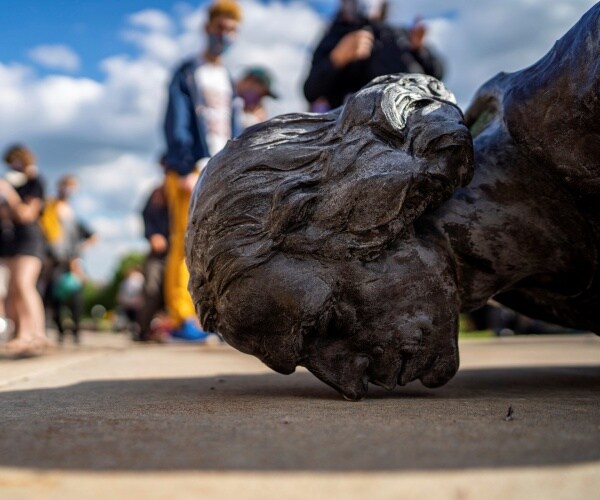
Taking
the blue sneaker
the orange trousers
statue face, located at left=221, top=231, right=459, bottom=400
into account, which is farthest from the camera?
the blue sneaker

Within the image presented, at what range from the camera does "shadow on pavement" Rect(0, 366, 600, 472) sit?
1.11m

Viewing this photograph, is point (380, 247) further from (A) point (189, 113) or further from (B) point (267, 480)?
(A) point (189, 113)

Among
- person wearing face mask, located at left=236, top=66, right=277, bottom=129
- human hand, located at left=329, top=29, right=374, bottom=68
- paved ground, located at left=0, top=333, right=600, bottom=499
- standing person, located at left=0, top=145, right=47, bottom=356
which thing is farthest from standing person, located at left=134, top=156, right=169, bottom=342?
paved ground, located at left=0, top=333, right=600, bottom=499

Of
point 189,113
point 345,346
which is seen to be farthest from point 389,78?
point 189,113

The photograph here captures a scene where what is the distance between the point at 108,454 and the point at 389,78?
1.26 meters

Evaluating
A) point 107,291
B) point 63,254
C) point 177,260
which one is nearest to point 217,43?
point 177,260

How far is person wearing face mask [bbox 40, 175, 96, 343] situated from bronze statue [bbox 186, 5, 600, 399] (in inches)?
228

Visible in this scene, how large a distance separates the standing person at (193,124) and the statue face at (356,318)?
2.96 metres

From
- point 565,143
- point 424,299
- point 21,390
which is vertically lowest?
point 21,390

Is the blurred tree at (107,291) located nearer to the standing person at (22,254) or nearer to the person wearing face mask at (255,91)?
the person wearing face mask at (255,91)

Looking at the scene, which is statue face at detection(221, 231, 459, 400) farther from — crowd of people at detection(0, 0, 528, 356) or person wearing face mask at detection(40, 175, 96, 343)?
person wearing face mask at detection(40, 175, 96, 343)

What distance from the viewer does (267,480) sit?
3.28 ft

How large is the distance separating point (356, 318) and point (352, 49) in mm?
2731

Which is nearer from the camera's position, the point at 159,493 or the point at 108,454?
the point at 159,493
